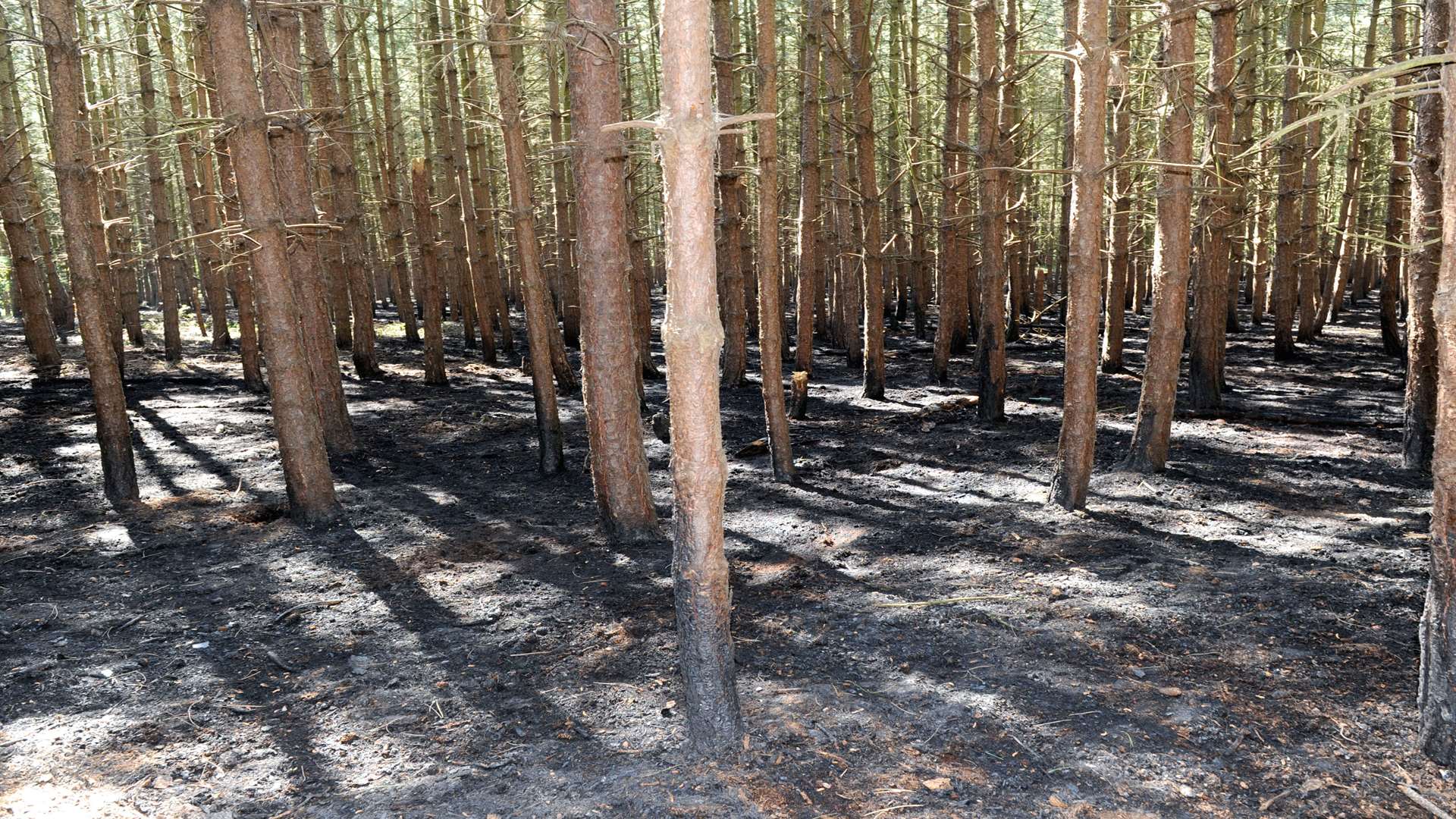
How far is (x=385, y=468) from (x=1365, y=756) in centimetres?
911

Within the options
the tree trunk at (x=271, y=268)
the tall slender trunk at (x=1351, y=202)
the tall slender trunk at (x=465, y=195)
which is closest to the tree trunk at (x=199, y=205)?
the tall slender trunk at (x=465, y=195)

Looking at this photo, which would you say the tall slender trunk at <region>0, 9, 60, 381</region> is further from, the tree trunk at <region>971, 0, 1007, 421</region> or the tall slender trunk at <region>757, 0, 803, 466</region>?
the tree trunk at <region>971, 0, 1007, 421</region>

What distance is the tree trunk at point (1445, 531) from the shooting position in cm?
365

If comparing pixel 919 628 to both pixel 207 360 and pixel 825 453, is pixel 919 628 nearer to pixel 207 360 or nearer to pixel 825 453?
pixel 825 453

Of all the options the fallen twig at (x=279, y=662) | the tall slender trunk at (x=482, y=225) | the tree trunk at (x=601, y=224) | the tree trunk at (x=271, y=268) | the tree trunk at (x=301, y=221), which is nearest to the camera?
the fallen twig at (x=279, y=662)

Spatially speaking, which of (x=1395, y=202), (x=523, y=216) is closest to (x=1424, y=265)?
(x=523, y=216)

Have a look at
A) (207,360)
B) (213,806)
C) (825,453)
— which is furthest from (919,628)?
(207,360)

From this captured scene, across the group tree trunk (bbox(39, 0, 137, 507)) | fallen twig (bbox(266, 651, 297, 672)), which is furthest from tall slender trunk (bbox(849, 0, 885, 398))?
fallen twig (bbox(266, 651, 297, 672))

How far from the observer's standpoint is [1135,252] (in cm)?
1473

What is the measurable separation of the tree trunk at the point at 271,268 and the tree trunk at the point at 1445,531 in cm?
748

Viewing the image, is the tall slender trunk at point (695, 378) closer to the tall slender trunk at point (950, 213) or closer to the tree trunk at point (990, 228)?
the tree trunk at point (990, 228)

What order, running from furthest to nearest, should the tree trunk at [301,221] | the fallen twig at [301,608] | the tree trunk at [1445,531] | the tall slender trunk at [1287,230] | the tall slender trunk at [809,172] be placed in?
the tall slender trunk at [1287,230] < the tall slender trunk at [809,172] < the tree trunk at [301,221] < the fallen twig at [301,608] < the tree trunk at [1445,531]

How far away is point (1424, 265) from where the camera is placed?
324 inches

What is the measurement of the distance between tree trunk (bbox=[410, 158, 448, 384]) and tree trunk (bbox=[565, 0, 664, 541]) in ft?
27.2
